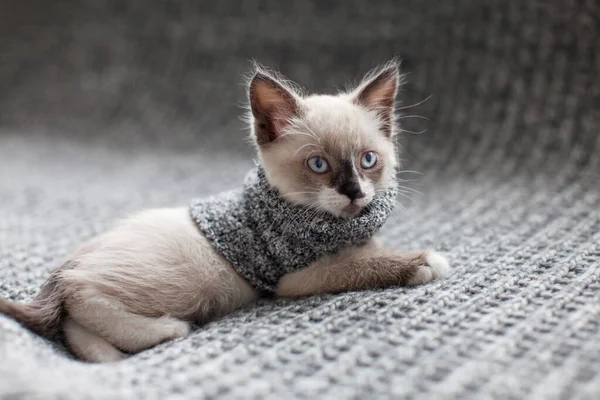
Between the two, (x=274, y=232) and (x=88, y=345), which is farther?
(x=274, y=232)

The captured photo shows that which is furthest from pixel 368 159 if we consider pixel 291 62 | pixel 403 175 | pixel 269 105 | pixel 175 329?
pixel 291 62

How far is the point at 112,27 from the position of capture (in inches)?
95.3

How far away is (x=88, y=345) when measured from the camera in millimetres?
939

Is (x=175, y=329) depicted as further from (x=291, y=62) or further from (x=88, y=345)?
(x=291, y=62)

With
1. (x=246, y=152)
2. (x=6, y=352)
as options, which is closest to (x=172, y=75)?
(x=246, y=152)

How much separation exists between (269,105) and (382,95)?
0.22 m

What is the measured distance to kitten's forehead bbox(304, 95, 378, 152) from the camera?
1042mm

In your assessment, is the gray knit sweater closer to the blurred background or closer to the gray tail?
the gray tail

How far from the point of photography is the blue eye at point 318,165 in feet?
3.41

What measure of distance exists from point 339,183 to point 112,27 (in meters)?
1.75

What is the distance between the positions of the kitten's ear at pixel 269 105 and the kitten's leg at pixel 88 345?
43 centimetres

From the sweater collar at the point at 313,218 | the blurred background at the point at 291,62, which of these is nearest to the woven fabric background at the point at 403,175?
the blurred background at the point at 291,62

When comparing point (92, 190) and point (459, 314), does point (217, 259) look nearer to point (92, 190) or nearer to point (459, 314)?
point (459, 314)

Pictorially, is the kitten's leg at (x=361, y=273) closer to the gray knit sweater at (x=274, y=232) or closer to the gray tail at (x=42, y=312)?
the gray knit sweater at (x=274, y=232)
